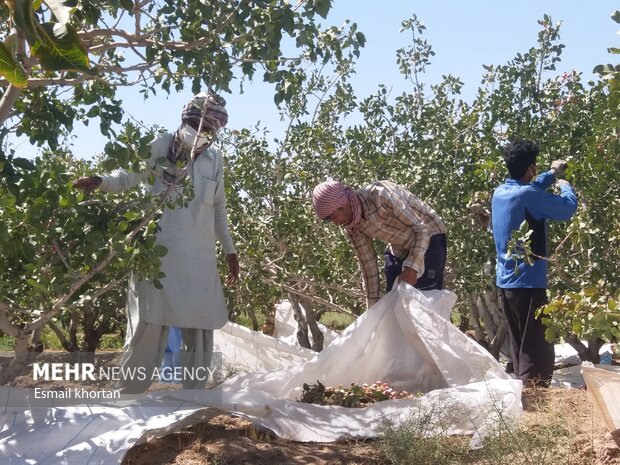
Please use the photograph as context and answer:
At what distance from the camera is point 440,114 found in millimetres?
6844

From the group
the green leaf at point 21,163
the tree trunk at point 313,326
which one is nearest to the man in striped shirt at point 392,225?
the green leaf at point 21,163

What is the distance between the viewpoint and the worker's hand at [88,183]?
14.2 ft

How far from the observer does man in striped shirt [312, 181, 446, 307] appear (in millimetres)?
4648

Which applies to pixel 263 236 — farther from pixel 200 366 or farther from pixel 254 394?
pixel 254 394

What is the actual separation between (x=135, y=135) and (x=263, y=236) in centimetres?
329

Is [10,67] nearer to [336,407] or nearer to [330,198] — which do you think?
[336,407]

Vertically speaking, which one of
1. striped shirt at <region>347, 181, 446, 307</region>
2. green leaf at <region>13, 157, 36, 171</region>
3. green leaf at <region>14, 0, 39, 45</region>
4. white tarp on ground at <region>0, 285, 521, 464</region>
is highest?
green leaf at <region>13, 157, 36, 171</region>

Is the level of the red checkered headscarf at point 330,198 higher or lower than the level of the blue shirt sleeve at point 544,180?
lower

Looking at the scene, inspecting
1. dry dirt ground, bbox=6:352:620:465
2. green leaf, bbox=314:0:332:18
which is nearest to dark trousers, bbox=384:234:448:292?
dry dirt ground, bbox=6:352:620:465

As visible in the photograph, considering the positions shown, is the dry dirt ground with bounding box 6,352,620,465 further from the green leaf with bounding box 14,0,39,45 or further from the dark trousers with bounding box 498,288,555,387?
the green leaf with bounding box 14,0,39,45

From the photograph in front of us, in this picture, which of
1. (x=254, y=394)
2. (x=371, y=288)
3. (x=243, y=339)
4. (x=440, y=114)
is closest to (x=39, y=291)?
(x=254, y=394)

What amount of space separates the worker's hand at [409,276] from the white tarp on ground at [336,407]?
10cm

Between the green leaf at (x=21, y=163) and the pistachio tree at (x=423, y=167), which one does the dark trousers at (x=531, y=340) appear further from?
the green leaf at (x=21, y=163)

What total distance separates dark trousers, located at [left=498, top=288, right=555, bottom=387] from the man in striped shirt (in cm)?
45
